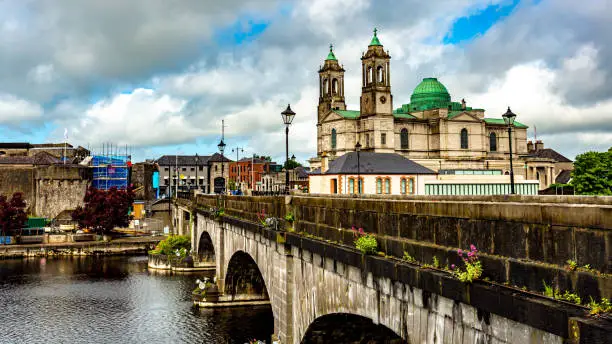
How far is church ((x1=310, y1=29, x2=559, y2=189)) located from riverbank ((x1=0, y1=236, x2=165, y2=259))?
3809 cm

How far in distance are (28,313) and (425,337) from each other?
35513 millimetres

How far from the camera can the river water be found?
3191 cm

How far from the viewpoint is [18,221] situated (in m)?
71.9

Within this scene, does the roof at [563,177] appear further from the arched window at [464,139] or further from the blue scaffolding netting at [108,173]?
the blue scaffolding netting at [108,173]

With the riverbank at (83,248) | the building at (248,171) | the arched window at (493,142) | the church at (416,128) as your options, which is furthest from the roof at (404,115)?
the riverbank at (83,248)

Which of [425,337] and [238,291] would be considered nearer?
[425,337]

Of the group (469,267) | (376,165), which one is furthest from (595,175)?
(469,267)

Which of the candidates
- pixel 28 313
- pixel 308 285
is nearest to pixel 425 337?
pixel 308 285

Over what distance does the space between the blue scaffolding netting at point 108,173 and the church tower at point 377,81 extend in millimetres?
49644

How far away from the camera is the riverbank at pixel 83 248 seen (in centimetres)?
6494

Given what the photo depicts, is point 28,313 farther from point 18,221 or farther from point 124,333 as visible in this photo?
point 18,221

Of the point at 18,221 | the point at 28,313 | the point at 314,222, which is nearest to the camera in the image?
the point at 314,222

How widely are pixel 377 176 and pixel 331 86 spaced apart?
58793 mm

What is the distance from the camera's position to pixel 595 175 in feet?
193
